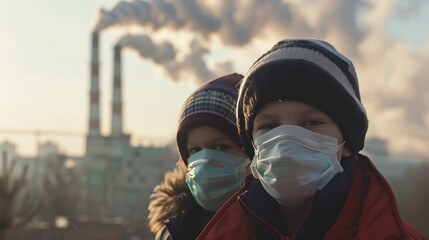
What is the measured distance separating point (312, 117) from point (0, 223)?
17745mm

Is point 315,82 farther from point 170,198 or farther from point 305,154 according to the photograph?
point 170,198

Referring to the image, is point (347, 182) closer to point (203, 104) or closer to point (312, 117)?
point (312, 117)

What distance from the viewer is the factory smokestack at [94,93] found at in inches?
1753

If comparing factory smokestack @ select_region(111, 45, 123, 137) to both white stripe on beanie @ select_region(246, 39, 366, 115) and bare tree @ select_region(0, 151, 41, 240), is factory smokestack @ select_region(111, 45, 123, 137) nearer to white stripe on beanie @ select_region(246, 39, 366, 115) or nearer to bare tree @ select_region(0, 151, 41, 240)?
bare tree @ select_region(0, 151, 41, 240)

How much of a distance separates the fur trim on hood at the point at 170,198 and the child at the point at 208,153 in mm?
136

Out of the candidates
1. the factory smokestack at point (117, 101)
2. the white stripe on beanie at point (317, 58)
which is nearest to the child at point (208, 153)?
the white stripe on beanie at point (317, 58)

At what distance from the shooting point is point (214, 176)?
7.99 feet

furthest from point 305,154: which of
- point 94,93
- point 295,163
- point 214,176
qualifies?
point 94,93

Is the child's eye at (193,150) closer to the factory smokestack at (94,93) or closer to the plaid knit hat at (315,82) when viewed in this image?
the plaid knit hat at (315,82)

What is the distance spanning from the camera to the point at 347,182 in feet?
5.74

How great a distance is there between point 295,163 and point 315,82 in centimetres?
23

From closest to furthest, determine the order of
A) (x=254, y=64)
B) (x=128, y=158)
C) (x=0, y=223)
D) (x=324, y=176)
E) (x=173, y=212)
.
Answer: (x=324, y=176) → (x=254, y=64) → (x=173, y=212) → (x=0, y=223) → (x=128, y=158)

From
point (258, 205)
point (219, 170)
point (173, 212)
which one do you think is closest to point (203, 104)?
point (219, 170)

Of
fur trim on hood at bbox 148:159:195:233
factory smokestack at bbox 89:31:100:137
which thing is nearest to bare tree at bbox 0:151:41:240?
fur trim on hood at bbox 148:159:195:233
